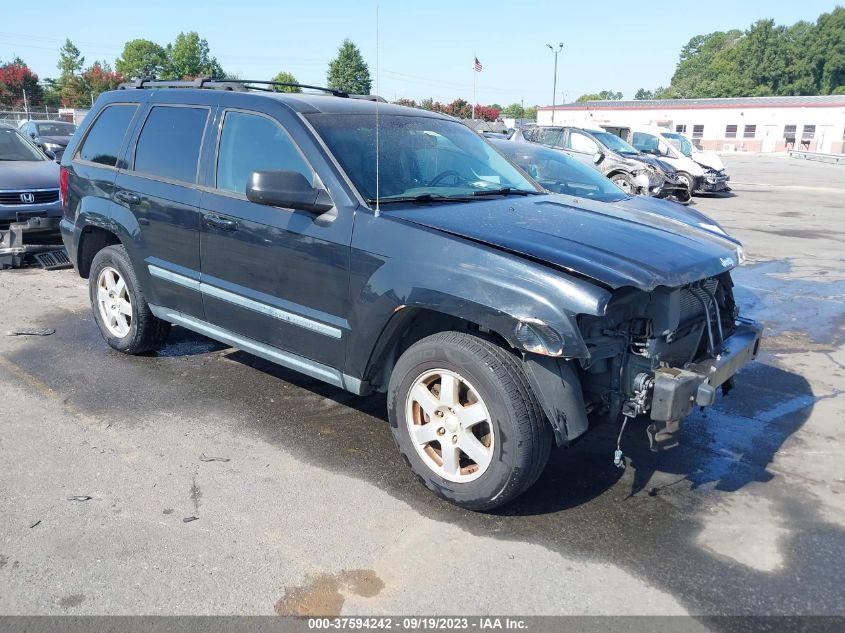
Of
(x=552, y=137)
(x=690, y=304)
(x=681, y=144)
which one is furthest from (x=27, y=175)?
(x=681, y=144)

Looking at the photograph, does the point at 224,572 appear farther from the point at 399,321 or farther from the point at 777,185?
the point at 777,185

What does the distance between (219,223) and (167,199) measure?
2.03ft

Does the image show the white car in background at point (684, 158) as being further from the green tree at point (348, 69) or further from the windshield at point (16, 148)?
the green tree at point (348, 69)

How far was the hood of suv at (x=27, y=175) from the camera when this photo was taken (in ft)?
28.8

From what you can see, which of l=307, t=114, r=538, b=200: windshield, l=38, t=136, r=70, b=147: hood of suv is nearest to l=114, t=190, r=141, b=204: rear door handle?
l=307, t=114, r=538, b=200: windshield

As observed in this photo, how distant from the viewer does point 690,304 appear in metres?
3.60

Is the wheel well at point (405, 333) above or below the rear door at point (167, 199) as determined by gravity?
below

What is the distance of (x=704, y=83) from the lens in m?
98.6

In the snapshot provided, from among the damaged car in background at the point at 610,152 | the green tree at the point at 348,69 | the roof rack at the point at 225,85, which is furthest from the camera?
the green tree at the point at 348,69

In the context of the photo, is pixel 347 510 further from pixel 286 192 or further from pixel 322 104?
pixel 322 104

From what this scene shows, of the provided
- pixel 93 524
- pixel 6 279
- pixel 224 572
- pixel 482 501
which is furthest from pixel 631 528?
pixel 6 279

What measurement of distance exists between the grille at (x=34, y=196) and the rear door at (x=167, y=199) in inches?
178

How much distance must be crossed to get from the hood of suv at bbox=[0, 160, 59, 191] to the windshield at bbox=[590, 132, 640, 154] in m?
12.7

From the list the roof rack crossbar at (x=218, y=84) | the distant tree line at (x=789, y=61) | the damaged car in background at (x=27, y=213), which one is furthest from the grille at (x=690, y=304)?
the distant tree line at (x=789, y=61)
